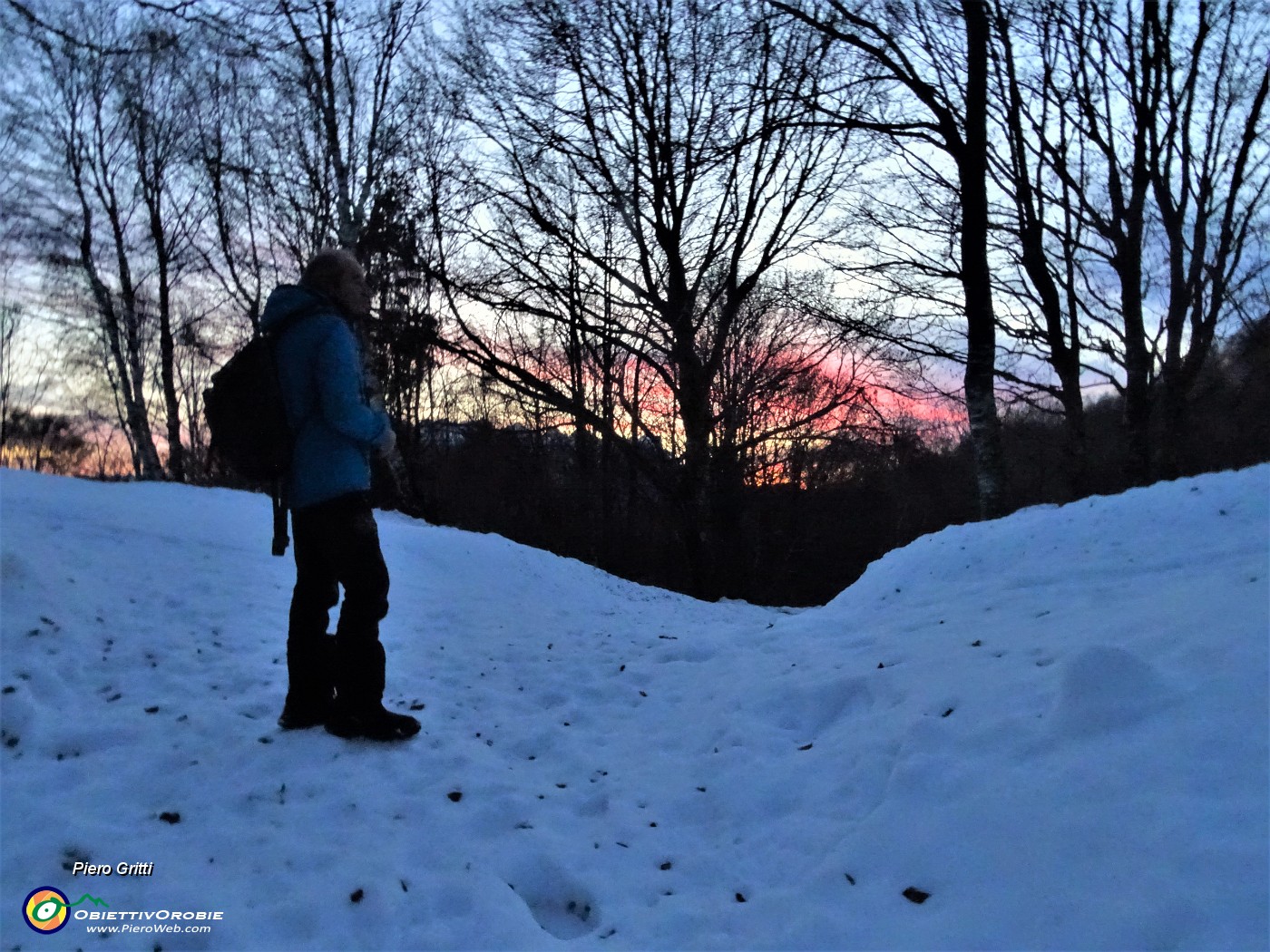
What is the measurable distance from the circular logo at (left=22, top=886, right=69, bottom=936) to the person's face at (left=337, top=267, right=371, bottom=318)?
88.9 inches

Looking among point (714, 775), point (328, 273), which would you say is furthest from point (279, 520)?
point (714, 775)

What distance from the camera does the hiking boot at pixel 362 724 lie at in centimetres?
322

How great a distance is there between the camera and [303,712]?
10.8 ft

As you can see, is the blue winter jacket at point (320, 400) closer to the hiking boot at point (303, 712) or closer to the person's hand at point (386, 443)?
the person's hand at point (386, 443)

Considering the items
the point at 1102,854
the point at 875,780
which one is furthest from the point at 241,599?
the point at 1102,854

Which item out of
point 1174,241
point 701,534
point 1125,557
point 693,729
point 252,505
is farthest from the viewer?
point 701,534

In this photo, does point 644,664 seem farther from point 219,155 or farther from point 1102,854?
point 219,155

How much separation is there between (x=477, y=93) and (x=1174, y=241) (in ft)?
42.2

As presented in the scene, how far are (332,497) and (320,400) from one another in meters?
0.42

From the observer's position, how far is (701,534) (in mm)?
14633

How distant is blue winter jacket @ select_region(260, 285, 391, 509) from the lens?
3.01 metres

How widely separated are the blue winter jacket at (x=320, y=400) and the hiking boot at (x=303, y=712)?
92 cm

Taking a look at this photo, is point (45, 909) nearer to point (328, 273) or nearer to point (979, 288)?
point (328, 273)

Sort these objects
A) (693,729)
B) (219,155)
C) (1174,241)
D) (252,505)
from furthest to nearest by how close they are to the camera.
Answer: (219,155), (1174,241), (252,505), (693,729)
